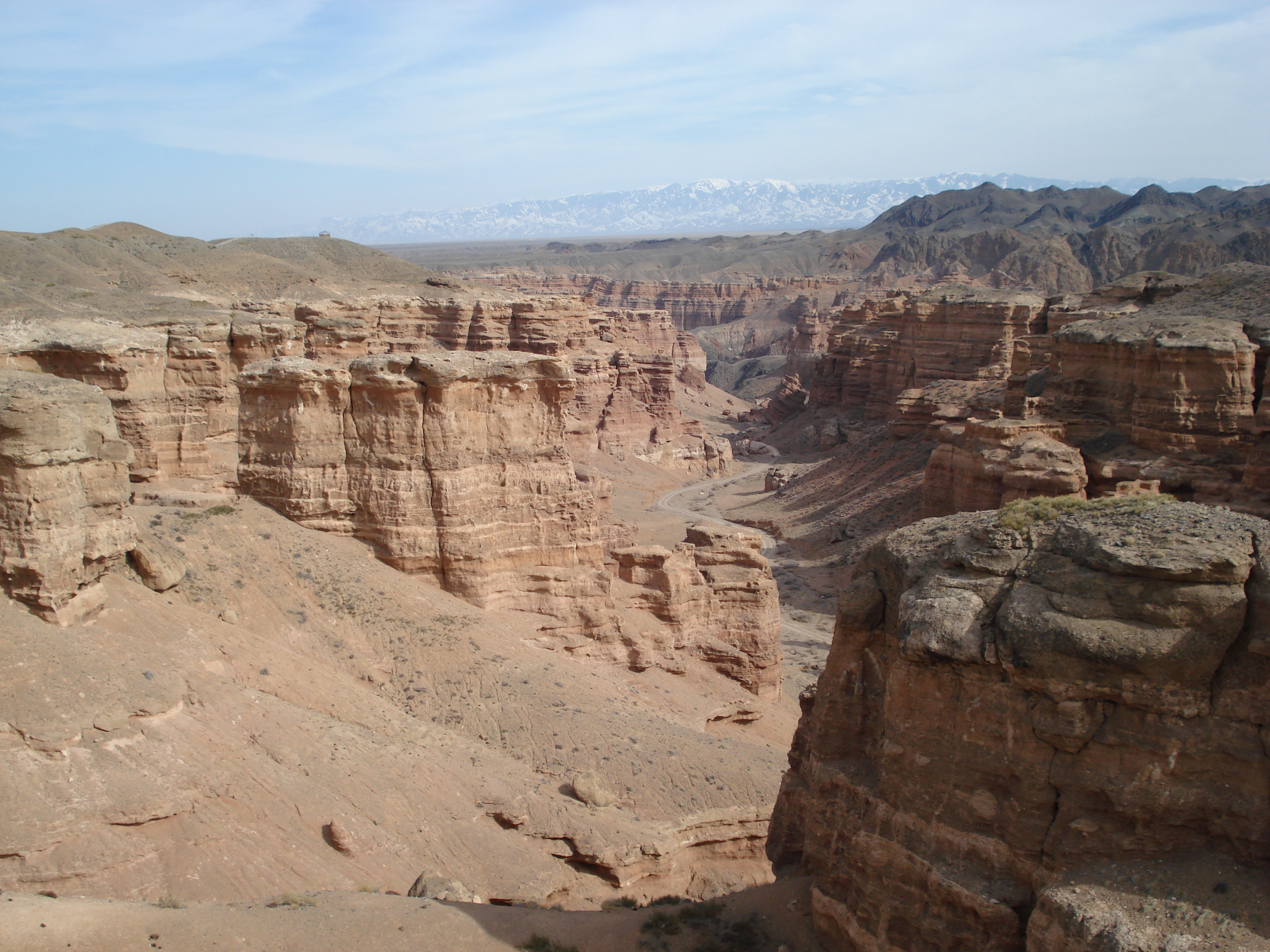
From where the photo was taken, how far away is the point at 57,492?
1345 cm

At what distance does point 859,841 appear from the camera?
10102mm

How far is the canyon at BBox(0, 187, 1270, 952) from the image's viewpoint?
855 cm

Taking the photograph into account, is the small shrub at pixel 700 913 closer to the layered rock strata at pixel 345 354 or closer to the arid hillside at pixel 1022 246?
the layered rock strata at pixel 345 354

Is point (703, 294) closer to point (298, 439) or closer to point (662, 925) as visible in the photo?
point (298, 439)

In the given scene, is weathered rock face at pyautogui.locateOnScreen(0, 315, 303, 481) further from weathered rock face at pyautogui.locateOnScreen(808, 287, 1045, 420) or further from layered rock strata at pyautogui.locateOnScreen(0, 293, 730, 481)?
weathered rock face at pyautogui.locateOnScreen(808, 287, 1045, 420)

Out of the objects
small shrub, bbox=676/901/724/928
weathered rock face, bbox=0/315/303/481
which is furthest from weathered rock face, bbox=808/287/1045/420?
small shrub, bbox=676/901/724/928

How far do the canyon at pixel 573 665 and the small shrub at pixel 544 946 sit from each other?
1.02ft

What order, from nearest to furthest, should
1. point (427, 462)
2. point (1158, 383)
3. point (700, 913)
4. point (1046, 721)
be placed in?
point (1046, 721)
point (700, 913)
point (427, 462)
point (1158, 383)

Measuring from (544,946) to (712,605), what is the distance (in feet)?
42.8

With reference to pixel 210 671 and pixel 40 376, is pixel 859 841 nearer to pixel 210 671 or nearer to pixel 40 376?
pixel 210 671

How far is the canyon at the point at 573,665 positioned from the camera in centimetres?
Result: 855

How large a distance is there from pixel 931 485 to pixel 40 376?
3403 centimetres

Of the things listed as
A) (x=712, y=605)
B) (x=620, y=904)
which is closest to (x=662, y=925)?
(x=620, y=904)

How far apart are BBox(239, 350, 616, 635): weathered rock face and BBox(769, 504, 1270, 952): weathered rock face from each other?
11815 millimetres
